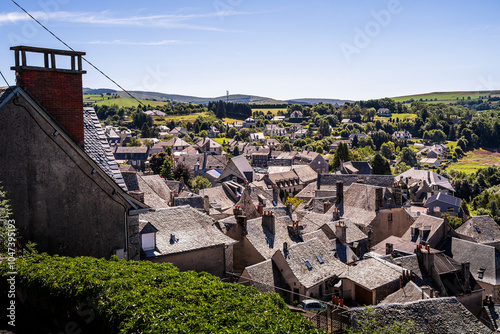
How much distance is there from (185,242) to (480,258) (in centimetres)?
2700

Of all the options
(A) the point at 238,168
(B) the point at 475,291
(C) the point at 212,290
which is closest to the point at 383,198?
(B) the point at 475,291

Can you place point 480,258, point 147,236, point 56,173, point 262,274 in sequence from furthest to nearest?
point 480,258
point 262,274
point 147,236
point 56,173

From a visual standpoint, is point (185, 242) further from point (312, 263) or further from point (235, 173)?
point (235, 173)

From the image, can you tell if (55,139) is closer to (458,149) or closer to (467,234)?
(467,234)

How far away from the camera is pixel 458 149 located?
17775 centimetres

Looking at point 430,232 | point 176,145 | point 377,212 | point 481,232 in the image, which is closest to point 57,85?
point 430,232

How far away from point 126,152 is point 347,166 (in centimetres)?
6311

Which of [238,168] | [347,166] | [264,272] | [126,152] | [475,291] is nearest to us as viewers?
[264,272]

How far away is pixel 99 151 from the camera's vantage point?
17.0m

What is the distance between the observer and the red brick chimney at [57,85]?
14.1 meters

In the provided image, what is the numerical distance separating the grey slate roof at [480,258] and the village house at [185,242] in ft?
77.9

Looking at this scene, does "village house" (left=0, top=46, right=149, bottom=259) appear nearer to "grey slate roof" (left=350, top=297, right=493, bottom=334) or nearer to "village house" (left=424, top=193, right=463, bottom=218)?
"grey slate roof" (left=350, top=297, right=493, bottom=334)

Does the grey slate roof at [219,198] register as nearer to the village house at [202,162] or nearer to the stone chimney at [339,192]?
the stone chimney at [339,192]

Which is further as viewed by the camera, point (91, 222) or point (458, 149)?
point (458, 149)
